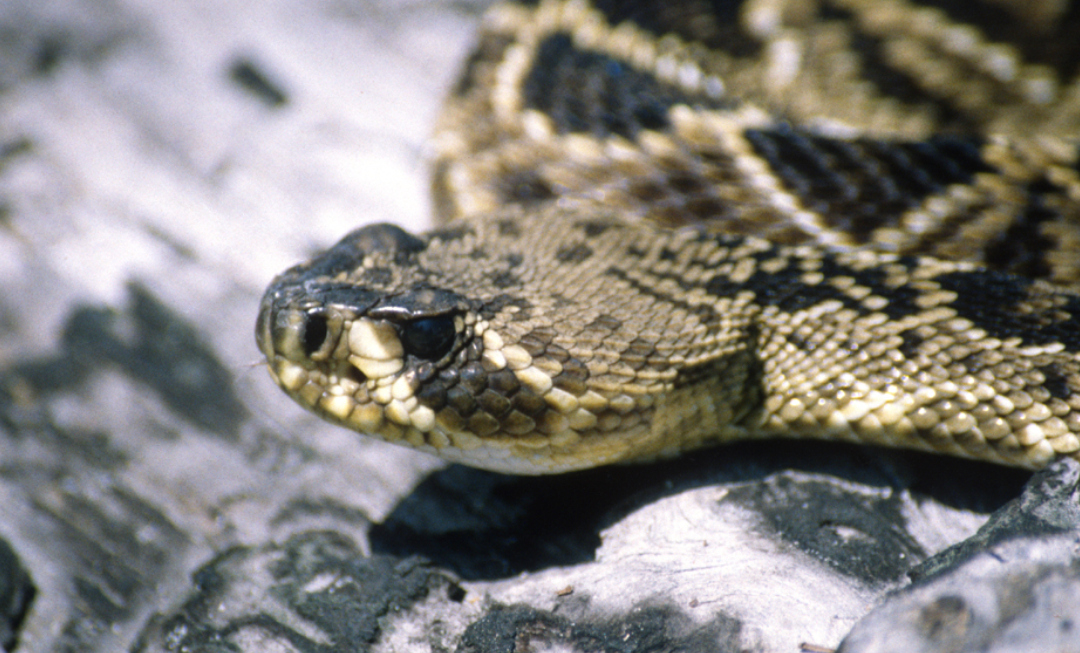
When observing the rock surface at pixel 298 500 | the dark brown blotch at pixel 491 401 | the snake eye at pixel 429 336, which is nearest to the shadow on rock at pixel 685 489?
the rock surface at pixel 298 500

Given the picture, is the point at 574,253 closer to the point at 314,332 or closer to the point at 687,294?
the point at 687,294

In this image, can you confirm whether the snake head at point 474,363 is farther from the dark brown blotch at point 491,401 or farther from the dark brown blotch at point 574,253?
the dark brown blotch at point 574,253

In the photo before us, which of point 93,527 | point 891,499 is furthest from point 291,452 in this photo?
point 891,499

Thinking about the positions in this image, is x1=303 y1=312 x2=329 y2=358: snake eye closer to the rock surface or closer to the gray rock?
the rock surface

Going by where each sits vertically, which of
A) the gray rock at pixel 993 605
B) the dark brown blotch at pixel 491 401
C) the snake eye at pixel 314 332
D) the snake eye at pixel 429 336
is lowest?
the gray rock at pixel 993 605

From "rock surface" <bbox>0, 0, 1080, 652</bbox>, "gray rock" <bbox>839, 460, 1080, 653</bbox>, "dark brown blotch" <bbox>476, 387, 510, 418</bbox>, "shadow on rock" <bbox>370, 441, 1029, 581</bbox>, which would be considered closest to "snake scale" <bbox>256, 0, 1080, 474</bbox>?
"dark brown blotch" <bbox>476, 387, 510, 418</bbox>

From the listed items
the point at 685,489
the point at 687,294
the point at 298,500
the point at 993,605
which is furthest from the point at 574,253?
the point at 993,605

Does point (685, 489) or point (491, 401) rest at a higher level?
point (491, 401)
